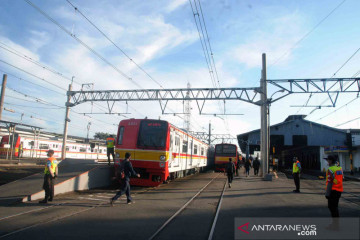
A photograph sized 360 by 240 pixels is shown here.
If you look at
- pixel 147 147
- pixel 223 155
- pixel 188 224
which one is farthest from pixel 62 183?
pixel 223 155

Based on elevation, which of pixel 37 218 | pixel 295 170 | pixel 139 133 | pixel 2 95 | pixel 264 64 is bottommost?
pixel 37 218

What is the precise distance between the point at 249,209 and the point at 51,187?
6.04 meters

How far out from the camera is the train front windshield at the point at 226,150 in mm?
29466

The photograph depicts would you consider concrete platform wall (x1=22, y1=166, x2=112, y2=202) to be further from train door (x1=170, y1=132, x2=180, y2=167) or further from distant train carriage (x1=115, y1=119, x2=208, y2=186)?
train door (x1=170, y1=132, x2=180, y2=167)

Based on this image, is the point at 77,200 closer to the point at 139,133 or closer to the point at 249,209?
the point at 139,133

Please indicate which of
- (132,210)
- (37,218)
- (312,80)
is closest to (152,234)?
(132,210)

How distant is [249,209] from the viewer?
823 cm

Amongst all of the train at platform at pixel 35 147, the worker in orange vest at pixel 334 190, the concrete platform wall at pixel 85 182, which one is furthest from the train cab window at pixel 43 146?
the worker in orange vest at pixel 334 190

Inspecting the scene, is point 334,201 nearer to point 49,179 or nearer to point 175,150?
point 49,179

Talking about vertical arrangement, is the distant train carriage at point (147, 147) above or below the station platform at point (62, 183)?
above

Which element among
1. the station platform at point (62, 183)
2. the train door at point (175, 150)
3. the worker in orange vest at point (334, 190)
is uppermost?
the train door at point (175, 150)

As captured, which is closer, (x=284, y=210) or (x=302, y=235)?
(x=302, y=235)

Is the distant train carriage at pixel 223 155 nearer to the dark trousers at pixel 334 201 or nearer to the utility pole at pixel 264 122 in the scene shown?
the utility pole at pixel 264 122

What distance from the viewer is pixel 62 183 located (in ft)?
34.8
